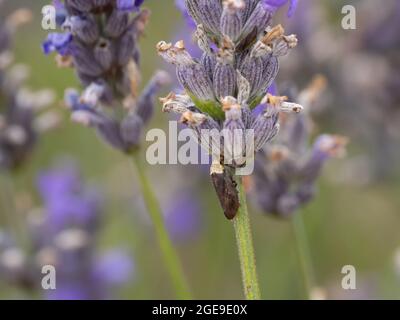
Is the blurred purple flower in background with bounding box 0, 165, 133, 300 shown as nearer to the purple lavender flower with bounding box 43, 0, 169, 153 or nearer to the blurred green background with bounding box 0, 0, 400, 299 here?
the blurred green background with bounding box 0, 0, 400, 299

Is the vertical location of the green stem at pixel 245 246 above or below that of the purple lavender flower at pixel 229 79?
below

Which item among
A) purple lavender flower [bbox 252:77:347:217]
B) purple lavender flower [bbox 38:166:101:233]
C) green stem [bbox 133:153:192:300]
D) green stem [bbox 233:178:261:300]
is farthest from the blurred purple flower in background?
green stem [bbox 233:178:261:300]

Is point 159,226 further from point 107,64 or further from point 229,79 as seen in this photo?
point 229,79

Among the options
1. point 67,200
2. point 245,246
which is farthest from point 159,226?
point 67,200

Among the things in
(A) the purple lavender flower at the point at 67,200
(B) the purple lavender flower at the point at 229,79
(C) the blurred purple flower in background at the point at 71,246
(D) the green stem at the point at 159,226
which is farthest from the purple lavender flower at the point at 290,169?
(A) the purple lavender flower at the point at 67,200

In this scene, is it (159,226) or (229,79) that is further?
(159,226)

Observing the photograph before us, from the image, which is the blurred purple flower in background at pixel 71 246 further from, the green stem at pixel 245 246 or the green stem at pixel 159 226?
the green stem at pixel 245 246

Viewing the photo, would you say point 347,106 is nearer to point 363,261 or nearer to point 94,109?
point 363,261
